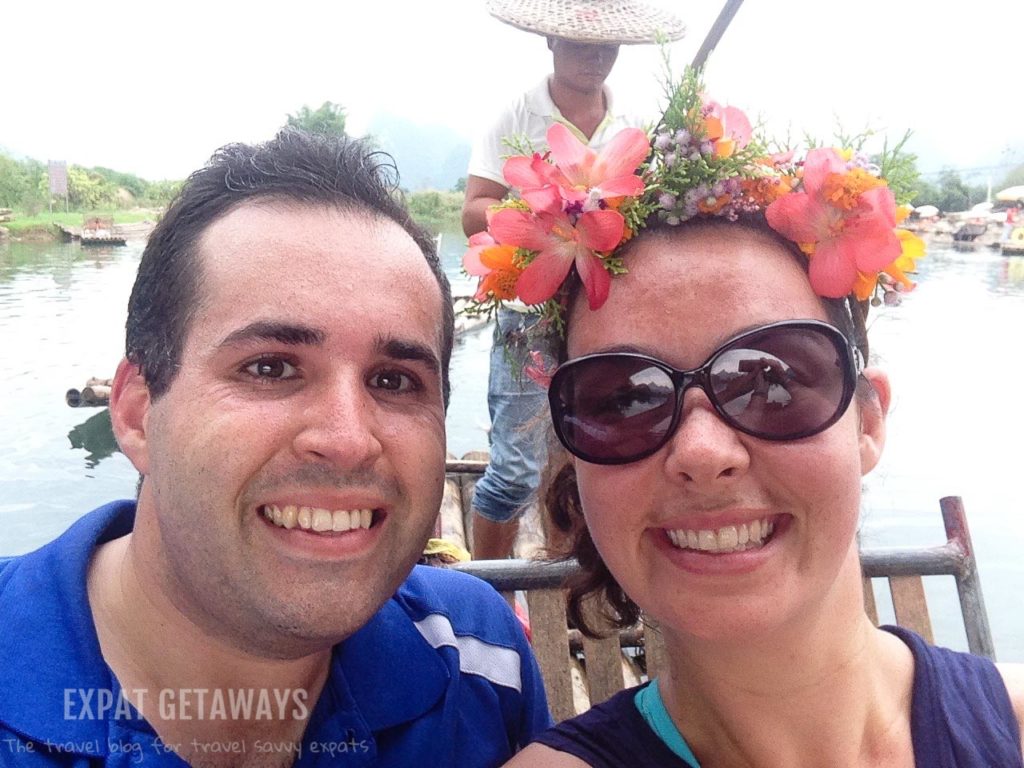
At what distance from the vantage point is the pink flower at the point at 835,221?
1.35 metres

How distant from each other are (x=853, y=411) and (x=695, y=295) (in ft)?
1.18

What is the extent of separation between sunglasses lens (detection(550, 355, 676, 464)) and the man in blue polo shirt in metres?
0.29

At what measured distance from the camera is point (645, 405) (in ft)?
4.24

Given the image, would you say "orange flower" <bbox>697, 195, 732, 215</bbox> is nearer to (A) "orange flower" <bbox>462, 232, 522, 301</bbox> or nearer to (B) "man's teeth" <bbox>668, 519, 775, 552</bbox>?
(A) "orange flower" <bbox>462, 232, 522, 301</bbox>

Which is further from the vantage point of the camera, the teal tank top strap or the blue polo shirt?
the teal tank top strap

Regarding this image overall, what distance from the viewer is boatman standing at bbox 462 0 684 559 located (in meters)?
3.34

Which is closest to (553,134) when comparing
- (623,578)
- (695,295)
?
(695,295)

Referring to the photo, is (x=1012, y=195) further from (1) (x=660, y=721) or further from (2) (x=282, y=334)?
(2) (x=282, y=334)

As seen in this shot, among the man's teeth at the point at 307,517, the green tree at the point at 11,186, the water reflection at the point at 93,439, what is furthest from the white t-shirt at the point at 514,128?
the green tree at the point at 11,186

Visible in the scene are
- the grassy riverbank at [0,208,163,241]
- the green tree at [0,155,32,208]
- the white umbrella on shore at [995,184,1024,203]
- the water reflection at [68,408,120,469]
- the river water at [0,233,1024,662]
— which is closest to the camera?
the river water at [0,233,1024,662]

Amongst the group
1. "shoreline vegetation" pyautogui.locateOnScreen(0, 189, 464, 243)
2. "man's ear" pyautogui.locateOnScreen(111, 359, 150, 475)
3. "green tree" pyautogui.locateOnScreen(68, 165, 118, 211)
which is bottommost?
"man's ear" pyautogui.locateOnScreen(111, 359, 150, 475)

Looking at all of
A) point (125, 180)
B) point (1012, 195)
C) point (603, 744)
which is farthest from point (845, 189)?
point (125, 180)

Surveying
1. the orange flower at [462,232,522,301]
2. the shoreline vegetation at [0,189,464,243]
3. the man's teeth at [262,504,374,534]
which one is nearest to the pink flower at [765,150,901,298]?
the orange flower at [462,232,522,301]

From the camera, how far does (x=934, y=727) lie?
1.34 m
